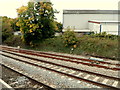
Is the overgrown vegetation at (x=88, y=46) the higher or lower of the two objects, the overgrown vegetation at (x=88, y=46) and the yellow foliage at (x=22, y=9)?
the lower

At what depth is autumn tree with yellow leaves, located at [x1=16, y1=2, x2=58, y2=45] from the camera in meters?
22.3

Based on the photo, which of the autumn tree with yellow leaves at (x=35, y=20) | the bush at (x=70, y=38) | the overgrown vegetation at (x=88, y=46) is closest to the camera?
the overgrown vegetation at (x=88, y=46)

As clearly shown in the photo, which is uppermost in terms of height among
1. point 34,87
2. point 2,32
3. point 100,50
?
point 2,32

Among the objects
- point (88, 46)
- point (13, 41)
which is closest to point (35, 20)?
point (13, 41)

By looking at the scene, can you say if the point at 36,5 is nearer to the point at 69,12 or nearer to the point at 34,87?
the point at 69,12

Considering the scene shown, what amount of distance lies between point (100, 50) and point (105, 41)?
172 cm

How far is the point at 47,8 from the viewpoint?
2291 centimetres

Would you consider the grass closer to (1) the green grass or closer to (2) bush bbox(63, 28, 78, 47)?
(1) the green grass

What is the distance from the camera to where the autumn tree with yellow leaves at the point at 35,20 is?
22281mm

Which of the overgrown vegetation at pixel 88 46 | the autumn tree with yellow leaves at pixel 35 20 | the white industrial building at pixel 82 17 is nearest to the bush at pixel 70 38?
the overgrown vegetation at pixel 88 46

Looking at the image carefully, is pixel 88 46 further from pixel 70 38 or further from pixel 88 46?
pixel 70 38

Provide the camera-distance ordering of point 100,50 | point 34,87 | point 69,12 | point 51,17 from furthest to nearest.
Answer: point 69,12 → point 51,17 → point 100,50 → point 34,87

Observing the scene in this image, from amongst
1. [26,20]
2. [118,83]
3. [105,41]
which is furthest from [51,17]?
[118,83]

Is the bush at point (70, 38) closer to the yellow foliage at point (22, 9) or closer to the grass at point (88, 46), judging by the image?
the grass at point (88, 46)
